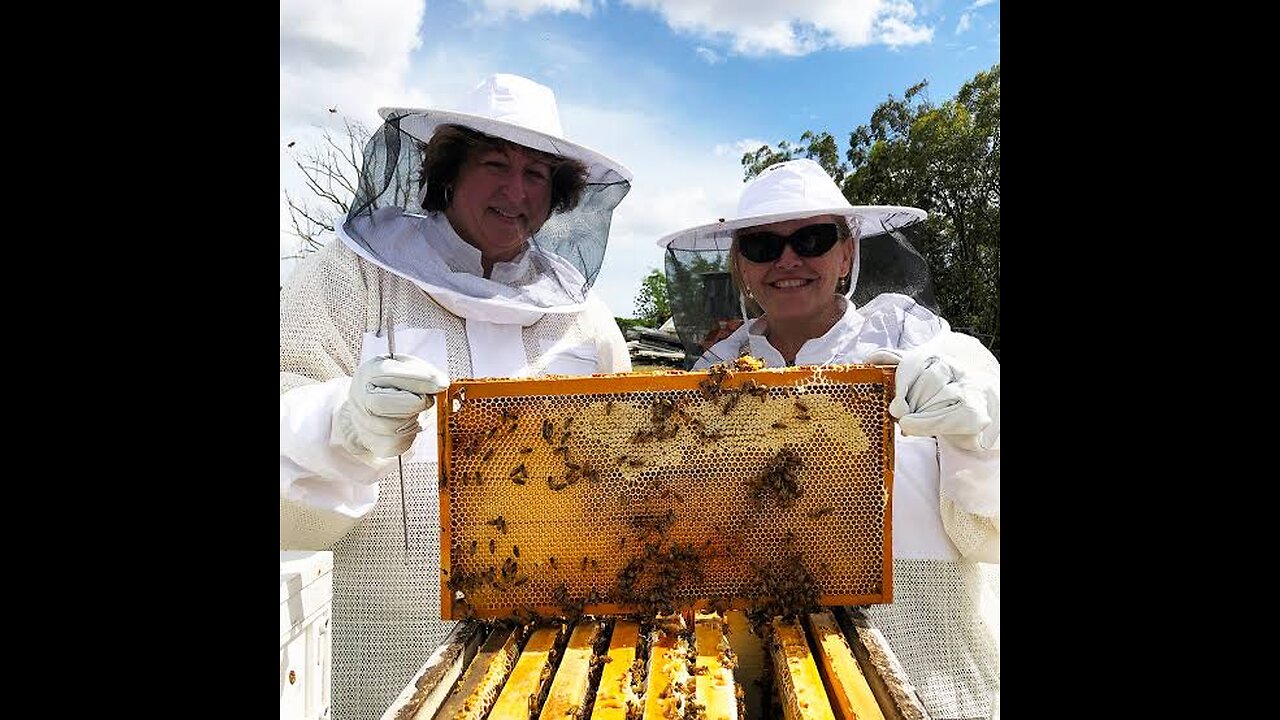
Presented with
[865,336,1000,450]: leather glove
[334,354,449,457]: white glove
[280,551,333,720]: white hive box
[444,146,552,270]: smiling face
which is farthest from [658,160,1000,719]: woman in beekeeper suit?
[280,551,333,720]: white hive box

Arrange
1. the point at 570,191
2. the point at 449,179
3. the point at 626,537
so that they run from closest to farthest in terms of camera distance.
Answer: the point at 626,537 < the point at 449,179 < the point at 570,191

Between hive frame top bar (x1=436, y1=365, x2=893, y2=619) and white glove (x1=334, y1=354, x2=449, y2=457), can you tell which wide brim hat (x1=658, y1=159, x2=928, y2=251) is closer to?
hive frame top bar (x1=436, y1=365, x2=893, y2=619)

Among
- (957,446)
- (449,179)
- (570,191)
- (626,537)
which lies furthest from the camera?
(570,191)

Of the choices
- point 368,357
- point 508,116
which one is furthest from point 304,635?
point 508,116

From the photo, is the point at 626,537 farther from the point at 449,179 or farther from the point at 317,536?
the point at 449,179


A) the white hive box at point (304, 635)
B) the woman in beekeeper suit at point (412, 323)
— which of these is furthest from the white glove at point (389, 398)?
the white hive box at point (304, 635)

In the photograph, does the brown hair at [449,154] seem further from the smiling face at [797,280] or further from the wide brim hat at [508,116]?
the smiling face at [797,280]
